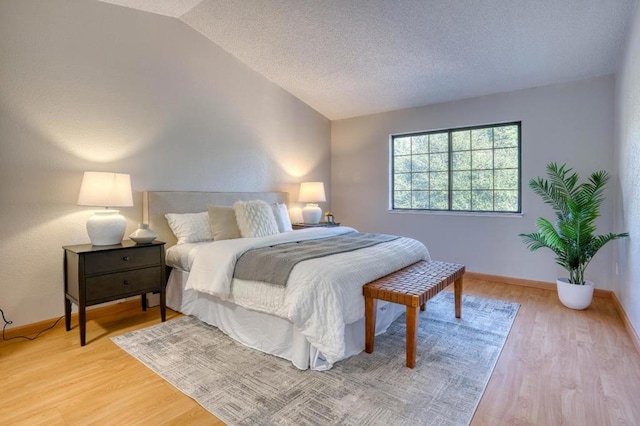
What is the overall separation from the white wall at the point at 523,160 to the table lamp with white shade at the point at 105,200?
3.42 meters

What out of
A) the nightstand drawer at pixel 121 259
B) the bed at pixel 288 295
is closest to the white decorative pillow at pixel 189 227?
the bed at pixel 288 295

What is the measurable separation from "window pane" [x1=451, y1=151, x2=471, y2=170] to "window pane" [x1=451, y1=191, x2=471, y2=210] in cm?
33

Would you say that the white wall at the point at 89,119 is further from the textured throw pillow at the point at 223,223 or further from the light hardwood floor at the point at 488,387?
the light hardwood floor at the point at 488,387

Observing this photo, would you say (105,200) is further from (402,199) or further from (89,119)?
(402,199)

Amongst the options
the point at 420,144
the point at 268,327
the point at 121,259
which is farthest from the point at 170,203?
the point at 420,144

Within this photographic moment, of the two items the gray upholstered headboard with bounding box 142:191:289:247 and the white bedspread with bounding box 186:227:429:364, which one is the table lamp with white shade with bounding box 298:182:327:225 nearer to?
the gray upholstered headboard with bounding box 142:191:289:247

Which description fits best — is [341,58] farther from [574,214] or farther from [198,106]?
[574,214]

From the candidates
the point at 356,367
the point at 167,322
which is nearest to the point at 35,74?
the point at 167,322

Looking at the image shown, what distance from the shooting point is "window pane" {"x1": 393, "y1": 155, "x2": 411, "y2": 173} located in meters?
5.07

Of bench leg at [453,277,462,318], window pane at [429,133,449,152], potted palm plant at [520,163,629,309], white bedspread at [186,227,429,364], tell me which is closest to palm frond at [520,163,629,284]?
potted palm plant at [520,163,629,309]

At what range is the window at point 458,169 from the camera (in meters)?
4.28

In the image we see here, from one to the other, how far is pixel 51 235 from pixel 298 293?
2239 mm

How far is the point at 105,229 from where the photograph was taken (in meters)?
2.81

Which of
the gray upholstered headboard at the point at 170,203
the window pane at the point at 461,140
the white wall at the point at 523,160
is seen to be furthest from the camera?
the window pane at the point at 461,140
